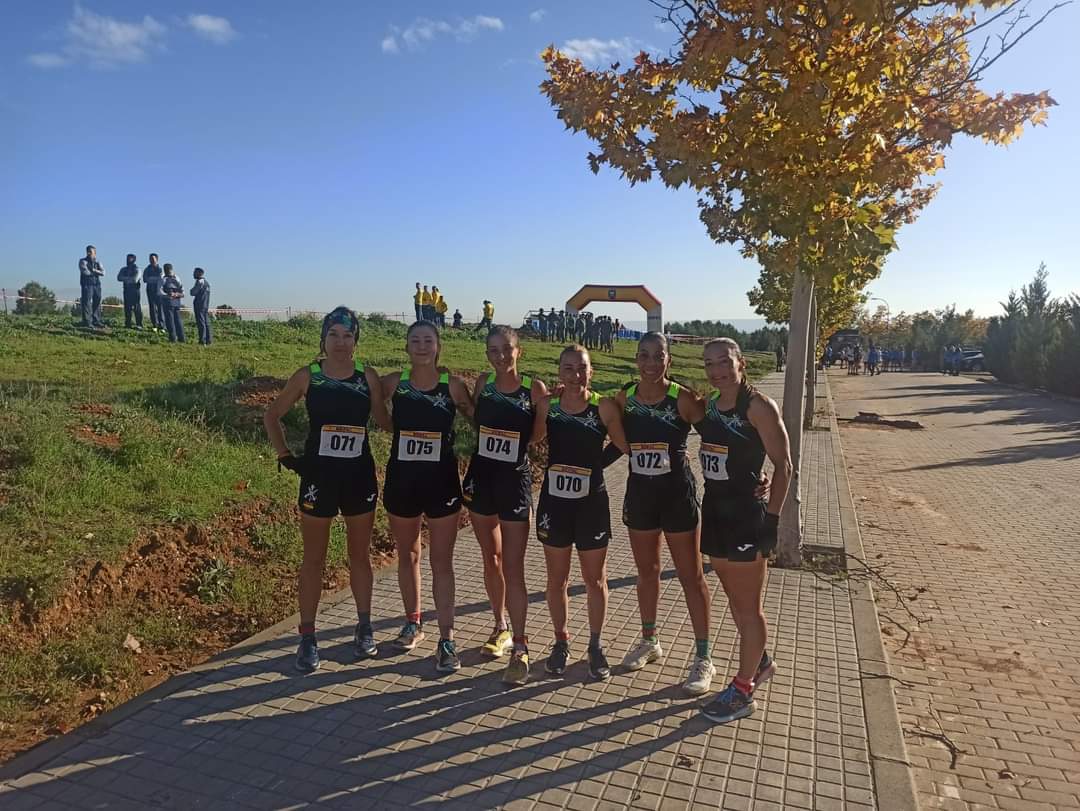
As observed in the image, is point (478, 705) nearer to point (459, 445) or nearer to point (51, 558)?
point (51, 558)

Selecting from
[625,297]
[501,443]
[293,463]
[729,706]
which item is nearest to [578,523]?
[501,443]

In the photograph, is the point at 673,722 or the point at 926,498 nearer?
the point at 673,722

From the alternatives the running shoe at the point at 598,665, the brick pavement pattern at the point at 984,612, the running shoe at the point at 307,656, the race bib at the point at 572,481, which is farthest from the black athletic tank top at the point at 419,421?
the brick pavement pattern at the point at 984,612

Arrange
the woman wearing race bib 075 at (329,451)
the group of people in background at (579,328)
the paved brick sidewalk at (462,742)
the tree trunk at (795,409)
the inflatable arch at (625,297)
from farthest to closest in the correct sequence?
the group of people in background at (579,328)
the inflatable arch at (625,297)
the tree trunk at (795,409)
the woman wearing race bib 075 at (329,451)
the paved brick sidewalk at (462,742)

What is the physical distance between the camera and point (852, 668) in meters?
4.64

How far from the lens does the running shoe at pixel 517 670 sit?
426 centimetres

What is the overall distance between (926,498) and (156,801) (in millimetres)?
10596

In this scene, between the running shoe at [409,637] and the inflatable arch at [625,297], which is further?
the inflatable arch at [625,297]

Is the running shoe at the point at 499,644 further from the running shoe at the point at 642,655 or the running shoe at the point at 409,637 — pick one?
the running shoe at the point at 642,655

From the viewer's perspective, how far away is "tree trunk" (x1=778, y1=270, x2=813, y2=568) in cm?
668

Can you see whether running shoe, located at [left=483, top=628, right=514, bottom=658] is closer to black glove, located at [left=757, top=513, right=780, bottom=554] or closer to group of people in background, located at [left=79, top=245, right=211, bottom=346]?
black glove, located at [left=757, top=513, right=780, bottom=554]

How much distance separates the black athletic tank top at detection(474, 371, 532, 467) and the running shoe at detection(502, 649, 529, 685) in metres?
1.11

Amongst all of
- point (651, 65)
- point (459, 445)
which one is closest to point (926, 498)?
point (459, 445)

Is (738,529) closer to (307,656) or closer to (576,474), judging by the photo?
(576,474)
